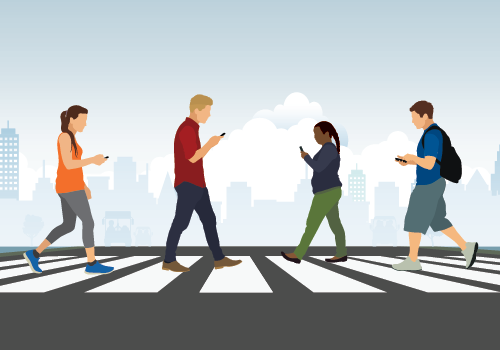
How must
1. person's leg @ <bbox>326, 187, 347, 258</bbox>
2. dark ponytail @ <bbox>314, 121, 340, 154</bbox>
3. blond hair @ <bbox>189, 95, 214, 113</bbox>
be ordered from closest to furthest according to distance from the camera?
blond hair @ <bbox>189, 95, 214, 113</bbox> < dark ponytail @ <bbox>314, 121, 340, 154</bbox> < person's leg @ <bbox>326, 187, 347, 258</bbox>

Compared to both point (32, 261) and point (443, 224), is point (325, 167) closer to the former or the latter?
point (443, 224)

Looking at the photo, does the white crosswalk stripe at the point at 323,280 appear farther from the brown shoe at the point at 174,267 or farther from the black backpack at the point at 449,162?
the black backpack at the point at 449,162

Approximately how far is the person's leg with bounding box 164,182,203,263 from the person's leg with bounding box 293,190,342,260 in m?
1.82

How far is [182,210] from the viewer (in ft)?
19.5

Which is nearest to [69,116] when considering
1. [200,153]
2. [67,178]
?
[67,178]

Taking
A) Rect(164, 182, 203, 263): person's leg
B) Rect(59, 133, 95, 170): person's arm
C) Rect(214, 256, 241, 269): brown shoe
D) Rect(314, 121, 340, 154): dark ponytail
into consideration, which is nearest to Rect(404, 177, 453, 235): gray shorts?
Rect(314, 121, 340, 154): dark ponytail

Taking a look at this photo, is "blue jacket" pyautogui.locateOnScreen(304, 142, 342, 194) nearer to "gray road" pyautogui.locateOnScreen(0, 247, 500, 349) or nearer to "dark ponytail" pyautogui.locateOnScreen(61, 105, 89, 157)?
"gray road" pyautogui.locateOnScreen(0, 247, 500, 349)

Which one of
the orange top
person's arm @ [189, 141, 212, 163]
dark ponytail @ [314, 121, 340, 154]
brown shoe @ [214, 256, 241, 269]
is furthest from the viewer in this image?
dark ponytail @ [314, 121, 340, 154]

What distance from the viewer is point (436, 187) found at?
624 cm

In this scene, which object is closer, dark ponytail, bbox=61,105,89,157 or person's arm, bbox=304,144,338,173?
dark ponytail, bbox=61,105,89,157

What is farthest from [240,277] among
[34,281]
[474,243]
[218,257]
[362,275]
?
[474,243]

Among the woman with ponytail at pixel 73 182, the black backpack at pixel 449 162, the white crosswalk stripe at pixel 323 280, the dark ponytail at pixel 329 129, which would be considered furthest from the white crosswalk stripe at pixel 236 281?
the black backpack at pixel 449 162

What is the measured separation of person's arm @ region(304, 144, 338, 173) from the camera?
6977 millimetres

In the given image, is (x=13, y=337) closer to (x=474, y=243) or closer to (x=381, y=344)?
(x=381, y=344)
